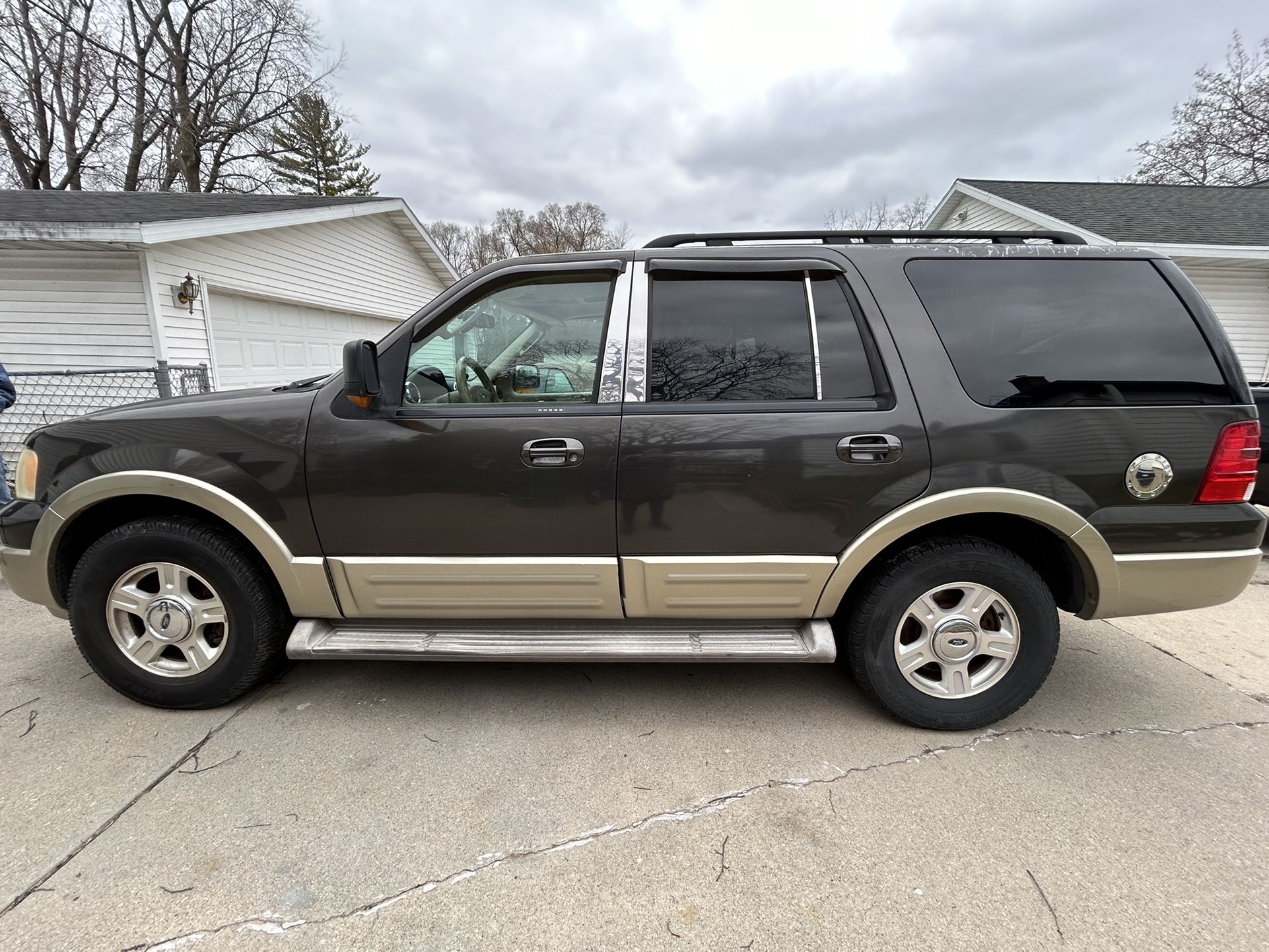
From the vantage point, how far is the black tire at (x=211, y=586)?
2432mm

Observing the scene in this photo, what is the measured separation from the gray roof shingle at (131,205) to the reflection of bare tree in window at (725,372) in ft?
25.9

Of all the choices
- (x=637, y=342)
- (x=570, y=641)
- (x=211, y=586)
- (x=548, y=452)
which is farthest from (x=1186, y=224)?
(x=211, y=586)

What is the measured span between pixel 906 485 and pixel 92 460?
3.28 metres

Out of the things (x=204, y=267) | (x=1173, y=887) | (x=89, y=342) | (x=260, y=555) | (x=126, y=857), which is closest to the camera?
(x=1173, y=887)

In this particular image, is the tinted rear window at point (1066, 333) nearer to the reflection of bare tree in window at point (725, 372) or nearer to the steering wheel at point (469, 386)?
the reflection of bare tree in window at point (725, 372)

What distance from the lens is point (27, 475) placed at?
2506mm

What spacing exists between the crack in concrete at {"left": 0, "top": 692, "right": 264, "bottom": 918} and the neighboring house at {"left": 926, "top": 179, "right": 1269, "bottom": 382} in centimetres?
1192

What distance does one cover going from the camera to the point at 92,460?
2.41 metres

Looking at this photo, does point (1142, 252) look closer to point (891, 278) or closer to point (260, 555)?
point (891, 278)

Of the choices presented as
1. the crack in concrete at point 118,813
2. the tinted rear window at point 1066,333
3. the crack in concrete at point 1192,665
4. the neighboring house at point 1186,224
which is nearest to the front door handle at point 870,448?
the tinted rear window at point 1066,333

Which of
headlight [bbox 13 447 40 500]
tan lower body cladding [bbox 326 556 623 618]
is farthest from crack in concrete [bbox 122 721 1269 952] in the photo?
headlight [bbox 13 447 40 500]

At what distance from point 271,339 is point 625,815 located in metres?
10.0

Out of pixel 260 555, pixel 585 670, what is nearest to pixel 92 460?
pixel 260 555

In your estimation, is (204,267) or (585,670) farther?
(204,267)
